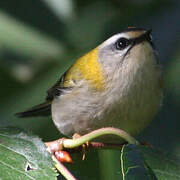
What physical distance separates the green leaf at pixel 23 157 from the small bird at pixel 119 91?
3.05 ft

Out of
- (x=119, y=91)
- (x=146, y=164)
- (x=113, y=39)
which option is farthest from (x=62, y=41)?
(x=146, y=164)

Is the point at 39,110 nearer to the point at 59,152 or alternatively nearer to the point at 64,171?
the point at 59,152

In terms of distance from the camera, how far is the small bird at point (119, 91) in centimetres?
255

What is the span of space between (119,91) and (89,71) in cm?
41

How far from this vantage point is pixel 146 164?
1.54 metres

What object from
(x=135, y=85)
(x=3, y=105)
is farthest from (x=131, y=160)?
(x=3, y=105)

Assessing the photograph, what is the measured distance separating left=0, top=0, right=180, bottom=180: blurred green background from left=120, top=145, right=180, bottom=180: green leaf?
0.91 meters

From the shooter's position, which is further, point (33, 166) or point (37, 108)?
point (37, 108)

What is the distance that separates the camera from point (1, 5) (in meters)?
3.26

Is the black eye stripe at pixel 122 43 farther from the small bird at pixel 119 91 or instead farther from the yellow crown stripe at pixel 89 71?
the yellow crown stripe at pixel 89 71

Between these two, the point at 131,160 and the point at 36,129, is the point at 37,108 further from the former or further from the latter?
the point at 131,160

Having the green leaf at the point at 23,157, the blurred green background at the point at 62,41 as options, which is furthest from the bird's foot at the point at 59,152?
the blurred green background at the point at 62,41

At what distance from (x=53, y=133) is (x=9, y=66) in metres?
0.70

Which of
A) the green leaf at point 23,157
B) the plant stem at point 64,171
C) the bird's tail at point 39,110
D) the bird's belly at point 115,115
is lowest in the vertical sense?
the bird's tail at point 39,110
